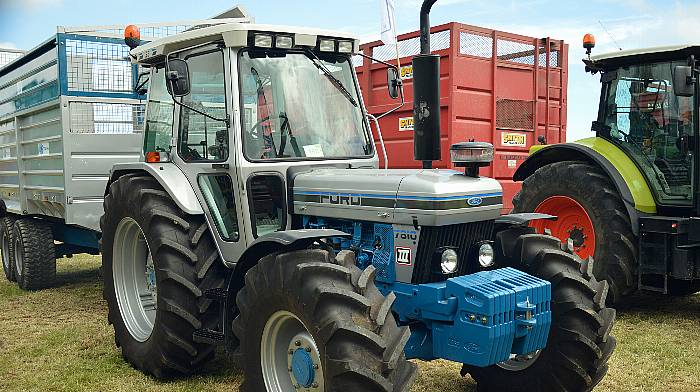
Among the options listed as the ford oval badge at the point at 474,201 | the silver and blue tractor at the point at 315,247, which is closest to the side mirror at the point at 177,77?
the silver and blue tractor at the point at 315,247

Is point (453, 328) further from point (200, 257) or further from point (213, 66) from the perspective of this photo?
point (213, 66)

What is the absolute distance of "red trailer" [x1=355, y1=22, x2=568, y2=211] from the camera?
25.6 feet

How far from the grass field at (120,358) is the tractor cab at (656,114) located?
1176 millimetres

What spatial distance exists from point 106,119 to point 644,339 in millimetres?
5382

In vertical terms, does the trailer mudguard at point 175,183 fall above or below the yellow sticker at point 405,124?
below

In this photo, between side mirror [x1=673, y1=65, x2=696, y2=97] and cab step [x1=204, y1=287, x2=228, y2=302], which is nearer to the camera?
cab step [x1=204, y1=287, x2=228, y2=302]

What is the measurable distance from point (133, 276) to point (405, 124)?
430 cm

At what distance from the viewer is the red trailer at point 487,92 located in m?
7.81

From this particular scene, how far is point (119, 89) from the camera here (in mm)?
7207

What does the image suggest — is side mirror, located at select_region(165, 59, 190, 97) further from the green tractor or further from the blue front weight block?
the green tractor

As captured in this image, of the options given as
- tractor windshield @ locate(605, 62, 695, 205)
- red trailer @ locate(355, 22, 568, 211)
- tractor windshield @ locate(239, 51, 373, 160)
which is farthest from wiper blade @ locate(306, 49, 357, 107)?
red trailer @ locate(355, 22, 568, 211)

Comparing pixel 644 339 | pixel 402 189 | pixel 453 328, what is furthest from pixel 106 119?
pixel 644 339

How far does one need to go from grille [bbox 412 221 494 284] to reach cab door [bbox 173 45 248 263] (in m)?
1.21

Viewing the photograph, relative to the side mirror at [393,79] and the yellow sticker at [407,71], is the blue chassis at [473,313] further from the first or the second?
the yellow sticker at [407,71]
